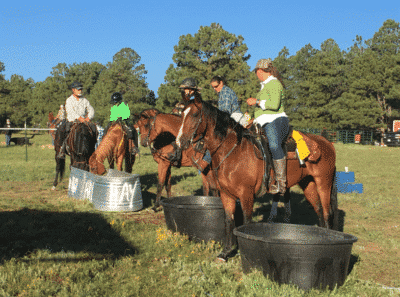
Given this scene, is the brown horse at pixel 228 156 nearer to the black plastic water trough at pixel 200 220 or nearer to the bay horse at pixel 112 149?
the black plastic water trough at pixel 200 220

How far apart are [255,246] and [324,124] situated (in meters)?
57.0

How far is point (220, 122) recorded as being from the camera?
5.36 m

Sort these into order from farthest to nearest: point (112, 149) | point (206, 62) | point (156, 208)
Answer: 1. point (206, 62)
2. point (112, 149)
3. point (156, 208)

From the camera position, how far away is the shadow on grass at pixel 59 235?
5.65 m

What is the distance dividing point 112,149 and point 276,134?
5218mm

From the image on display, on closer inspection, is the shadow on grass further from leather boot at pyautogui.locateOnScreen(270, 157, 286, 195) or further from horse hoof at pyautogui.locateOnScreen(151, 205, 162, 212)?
leather boot at pyautogui.locateOnScreen(270, 157, 286, 195)

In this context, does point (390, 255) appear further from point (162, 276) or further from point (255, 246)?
point (162, 276)

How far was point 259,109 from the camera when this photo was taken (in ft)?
19.0

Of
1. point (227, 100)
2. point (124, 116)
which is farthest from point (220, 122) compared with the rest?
point (124, 116)

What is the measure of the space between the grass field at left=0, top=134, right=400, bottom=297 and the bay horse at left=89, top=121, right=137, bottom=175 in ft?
3.39

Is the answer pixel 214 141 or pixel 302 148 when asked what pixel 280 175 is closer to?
pixel 302 148

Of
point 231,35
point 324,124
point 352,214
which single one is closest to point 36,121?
point 231,35

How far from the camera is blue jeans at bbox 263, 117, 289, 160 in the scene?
5.30m

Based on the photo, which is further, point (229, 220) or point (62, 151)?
point (62, 151)
